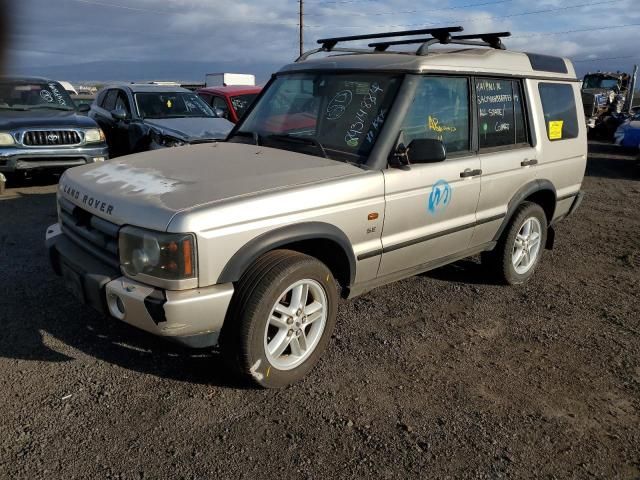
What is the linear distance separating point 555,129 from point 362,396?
125 inches

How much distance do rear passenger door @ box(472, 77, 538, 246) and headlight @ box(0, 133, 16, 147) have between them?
6474 millimetres

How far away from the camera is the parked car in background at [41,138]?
300 inches

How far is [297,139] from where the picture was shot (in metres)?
3.88

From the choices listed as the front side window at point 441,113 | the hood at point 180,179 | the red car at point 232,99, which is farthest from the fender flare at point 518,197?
the red car at point 232,99

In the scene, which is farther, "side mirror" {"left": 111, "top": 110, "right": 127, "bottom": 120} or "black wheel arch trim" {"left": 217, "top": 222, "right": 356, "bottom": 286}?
"side mirror" {"left": 111, "top": 110, "right": 127, "bottom": 120}

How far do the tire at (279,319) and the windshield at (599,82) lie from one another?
2454cm

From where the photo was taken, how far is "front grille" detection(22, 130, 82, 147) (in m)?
7.75

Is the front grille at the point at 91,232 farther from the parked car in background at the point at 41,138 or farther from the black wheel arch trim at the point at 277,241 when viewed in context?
the parked car in background at the point at 41,138

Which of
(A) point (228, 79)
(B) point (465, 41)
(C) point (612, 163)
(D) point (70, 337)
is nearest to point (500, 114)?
(B) point (465, 41)

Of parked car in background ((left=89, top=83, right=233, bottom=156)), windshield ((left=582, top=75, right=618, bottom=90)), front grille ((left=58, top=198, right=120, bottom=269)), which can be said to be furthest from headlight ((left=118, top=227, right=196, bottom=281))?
windshield ((left=582, top=75, right=618, bottom=90))

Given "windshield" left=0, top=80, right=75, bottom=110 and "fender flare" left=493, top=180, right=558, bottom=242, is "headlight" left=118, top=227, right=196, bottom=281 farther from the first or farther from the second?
"windshield" left=0, top=80, right=75, bottom=110

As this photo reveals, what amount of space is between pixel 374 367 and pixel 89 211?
1984 millimetres

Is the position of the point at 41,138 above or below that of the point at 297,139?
below

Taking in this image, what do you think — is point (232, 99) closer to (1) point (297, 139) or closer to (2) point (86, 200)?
(1) point (297, 139)
